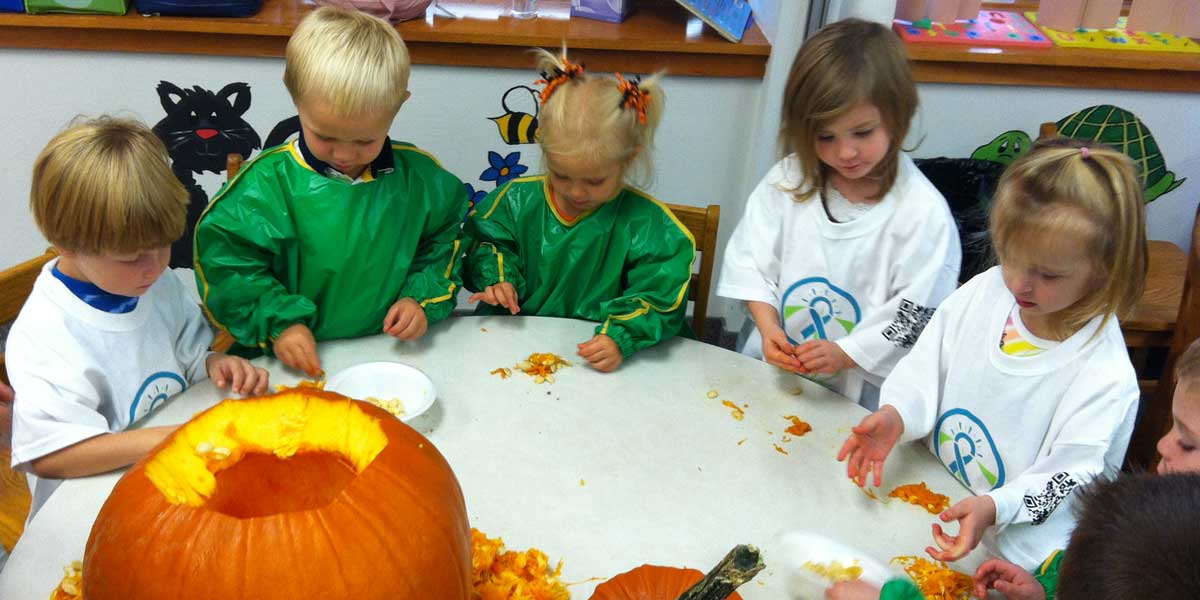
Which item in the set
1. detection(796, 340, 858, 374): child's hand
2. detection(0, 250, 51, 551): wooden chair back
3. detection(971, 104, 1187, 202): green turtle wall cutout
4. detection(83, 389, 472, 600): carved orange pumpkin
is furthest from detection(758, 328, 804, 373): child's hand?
detection(971, 104, 1187, 202): green turtle wall cutout

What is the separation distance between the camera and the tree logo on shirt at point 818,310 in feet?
5.72

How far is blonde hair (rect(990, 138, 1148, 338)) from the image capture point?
1212 mm

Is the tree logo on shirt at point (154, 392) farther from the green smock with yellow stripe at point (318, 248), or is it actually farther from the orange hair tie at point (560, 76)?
the orange hair tie at point (560, 76)

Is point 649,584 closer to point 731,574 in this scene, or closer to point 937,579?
point 731,574

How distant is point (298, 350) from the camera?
1427 mm

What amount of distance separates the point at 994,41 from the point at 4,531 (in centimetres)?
257

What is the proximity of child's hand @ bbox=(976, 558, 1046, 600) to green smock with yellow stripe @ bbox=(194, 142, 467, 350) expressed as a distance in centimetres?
93

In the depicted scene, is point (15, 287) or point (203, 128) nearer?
point (15, 287)

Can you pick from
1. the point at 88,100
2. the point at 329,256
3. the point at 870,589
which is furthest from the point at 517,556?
the point at 88,100

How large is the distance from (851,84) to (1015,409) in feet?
2.01

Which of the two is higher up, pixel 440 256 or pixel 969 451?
pixel 440 256

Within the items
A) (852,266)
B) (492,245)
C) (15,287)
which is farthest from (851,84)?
(15,287)

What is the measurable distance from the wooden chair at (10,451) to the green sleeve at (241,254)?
0.81 ft

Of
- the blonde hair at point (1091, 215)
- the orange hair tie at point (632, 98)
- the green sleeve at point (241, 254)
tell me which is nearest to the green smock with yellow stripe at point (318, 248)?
the green sleeve at point (241, 254)
